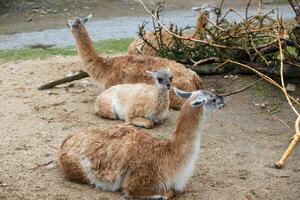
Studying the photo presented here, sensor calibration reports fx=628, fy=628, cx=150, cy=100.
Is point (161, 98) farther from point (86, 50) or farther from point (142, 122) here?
point (86, 50)

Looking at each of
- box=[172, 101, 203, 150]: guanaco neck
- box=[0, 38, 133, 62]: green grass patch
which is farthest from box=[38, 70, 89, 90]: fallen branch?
box=[172, 101, 203, 150]: guanaco neck

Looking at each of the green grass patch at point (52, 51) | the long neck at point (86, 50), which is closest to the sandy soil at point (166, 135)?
the long neck at point (86, 50)

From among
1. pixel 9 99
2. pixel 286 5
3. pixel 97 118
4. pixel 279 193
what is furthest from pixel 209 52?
pixel 286 5

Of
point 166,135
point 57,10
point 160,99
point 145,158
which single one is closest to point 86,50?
point 160,99

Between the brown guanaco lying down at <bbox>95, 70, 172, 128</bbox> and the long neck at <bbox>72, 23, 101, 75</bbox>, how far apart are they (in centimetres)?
79

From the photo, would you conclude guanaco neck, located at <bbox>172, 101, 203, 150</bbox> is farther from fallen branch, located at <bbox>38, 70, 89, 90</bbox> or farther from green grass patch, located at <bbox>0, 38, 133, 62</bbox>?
green grass patch, located at <bbox>0, 38, 133, 62</bbox>

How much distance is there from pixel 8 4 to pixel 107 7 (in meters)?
2.36

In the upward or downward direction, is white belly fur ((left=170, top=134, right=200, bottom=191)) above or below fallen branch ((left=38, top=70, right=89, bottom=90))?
above

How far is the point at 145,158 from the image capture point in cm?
460

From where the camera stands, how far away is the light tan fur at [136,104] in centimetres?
632

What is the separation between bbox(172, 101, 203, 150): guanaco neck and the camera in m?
4.59

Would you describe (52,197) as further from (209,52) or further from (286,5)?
(286,5)

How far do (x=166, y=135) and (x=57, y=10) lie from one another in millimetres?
9311

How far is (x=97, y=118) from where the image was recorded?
6.61 metres
